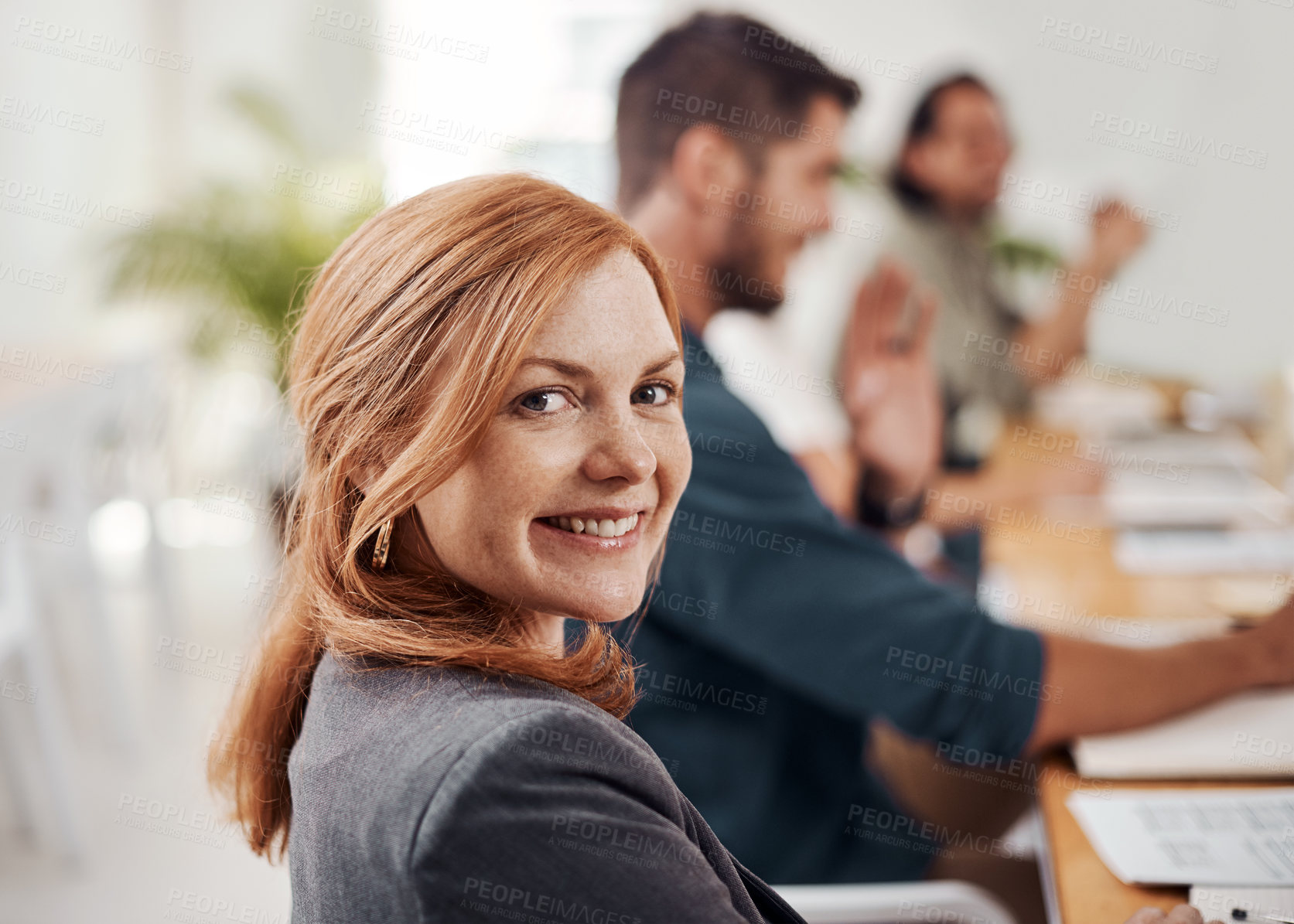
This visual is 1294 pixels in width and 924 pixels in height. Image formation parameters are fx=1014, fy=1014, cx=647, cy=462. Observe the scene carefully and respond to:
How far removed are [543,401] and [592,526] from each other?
0.09 m

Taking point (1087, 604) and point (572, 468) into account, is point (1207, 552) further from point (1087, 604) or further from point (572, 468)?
point (572, 468)

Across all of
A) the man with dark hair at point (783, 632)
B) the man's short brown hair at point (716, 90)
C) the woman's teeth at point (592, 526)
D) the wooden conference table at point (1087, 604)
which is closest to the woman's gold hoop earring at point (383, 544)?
the woman's teeth at point (592, 526)

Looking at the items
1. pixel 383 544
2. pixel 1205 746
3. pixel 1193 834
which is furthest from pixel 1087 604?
pixel 383 544

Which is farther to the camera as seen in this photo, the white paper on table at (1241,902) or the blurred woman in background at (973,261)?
the blurred woman in background at (973,261)

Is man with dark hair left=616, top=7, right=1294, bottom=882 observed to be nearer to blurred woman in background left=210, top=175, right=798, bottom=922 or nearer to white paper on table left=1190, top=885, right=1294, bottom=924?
white paper on table left=1190, top=885, right=1294, bottom=924

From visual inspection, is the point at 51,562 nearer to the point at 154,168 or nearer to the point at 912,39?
the point at 154,168

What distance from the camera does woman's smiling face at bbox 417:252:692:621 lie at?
2.10 ft

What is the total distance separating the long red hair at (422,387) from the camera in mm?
624

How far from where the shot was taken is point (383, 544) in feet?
2.23

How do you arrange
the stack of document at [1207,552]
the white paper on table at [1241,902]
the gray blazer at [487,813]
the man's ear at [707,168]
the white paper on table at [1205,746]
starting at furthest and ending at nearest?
1. the stack of document at [1207,552]
2. the man's ear at [707,168]
3. the white paper on table at [1205,746]
4. the white paper on table at [1241,902]
5. the gray blazer at [487,813]

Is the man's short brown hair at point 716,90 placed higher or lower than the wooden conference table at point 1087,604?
higher

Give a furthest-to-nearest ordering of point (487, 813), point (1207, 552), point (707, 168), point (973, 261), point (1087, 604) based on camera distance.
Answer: point (973, 261) → point (1207, 552) → point (1087, 604) → point (707, 168) → point (487, 813)

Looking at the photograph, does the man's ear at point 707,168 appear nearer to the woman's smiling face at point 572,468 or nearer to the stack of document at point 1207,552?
the woman's smiling face at point 572,468

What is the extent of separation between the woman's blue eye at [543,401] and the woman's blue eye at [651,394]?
73 millimetres
